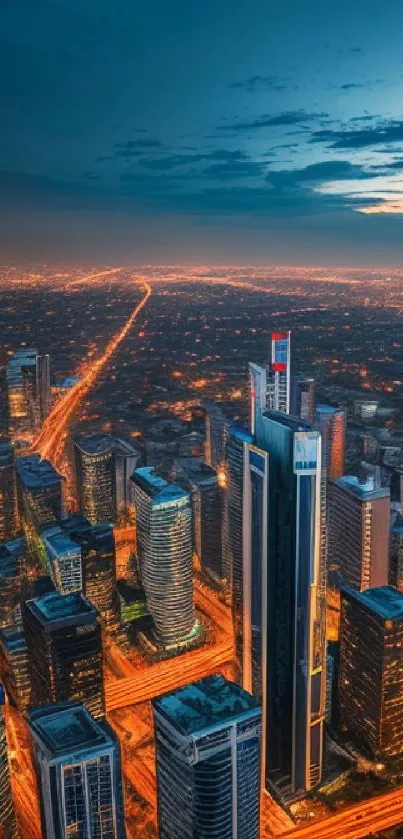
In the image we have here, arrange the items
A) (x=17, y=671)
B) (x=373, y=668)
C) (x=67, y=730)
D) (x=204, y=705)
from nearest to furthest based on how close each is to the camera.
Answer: (x=67, y=730)
(x=204, y=705)
(x=373, y=668)
(x=17, y=671)

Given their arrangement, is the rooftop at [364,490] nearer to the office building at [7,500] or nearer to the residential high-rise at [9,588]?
the residential high-rise at [9,588]

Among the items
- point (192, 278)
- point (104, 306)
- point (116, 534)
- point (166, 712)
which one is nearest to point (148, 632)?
point (116, 534)

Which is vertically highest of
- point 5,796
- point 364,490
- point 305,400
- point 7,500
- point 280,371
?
point 280,371

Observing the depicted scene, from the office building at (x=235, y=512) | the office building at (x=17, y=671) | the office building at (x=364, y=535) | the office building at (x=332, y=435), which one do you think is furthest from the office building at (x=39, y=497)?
the office building at (x=332, y=435)

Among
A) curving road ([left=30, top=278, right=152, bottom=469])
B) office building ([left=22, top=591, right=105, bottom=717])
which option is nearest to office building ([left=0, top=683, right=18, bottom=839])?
office building ([left=22, top=591, right=105, bottom=717])

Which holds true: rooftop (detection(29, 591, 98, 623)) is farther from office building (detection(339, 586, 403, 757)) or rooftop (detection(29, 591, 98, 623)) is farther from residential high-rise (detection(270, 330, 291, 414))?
residential high-rise (detection(270, 330, 291, 414))

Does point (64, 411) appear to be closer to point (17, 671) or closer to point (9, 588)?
point (9, 588)

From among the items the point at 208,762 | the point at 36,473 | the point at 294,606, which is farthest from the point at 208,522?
the point at 208,762
